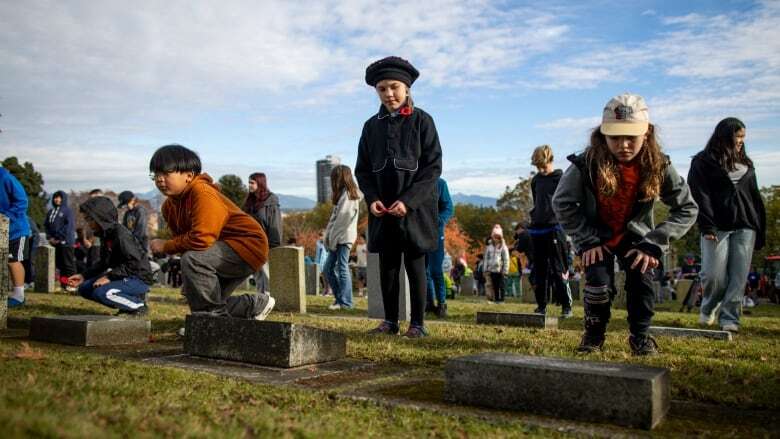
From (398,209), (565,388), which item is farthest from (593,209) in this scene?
(565,388)

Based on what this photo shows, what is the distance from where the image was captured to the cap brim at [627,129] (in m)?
4.59

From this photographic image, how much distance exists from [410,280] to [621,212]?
6.60 ft

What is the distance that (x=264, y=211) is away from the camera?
10.5m

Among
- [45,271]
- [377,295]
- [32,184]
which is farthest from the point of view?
[32,184]

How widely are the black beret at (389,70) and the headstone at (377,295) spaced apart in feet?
8.73

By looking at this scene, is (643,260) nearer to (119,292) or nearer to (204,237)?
(204,237)

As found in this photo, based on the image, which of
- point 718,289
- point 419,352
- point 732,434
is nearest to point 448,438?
point 732,434

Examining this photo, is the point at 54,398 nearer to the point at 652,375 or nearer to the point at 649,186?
the point at 652,375

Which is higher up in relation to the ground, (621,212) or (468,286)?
(621,212)

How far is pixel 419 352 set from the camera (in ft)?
15.8

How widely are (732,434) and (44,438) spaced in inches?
105

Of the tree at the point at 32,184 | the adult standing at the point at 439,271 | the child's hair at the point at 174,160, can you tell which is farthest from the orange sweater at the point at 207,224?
the tree at the point at 32,184

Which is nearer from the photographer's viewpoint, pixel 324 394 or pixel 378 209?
pixel 324 394

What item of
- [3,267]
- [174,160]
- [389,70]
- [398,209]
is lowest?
[3,267]
